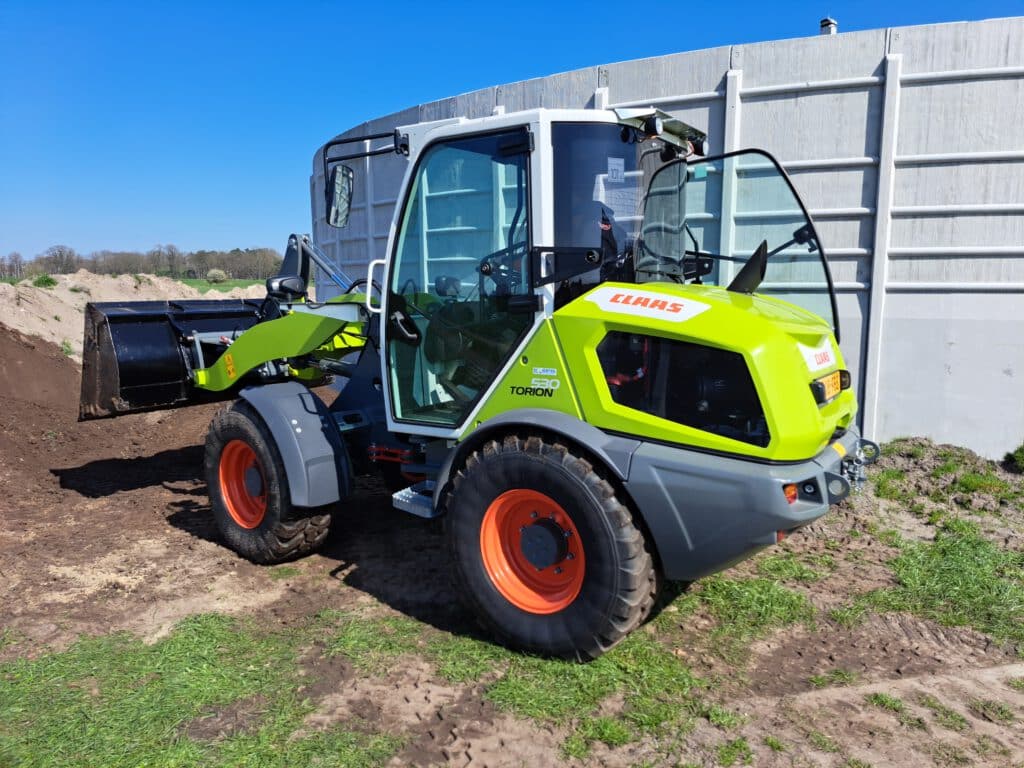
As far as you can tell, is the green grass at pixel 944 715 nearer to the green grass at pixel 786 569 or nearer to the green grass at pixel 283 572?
the green grass at pixel 786 569

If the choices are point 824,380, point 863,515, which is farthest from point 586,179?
point 863,515

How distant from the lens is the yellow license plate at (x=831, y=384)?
339cm

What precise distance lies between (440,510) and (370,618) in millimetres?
719

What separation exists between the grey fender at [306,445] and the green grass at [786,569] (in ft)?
8.39

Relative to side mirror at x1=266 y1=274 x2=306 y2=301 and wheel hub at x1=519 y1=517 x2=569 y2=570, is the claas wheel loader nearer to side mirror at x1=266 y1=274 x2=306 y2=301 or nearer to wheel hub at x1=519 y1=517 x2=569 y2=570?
wheel hub at x1=519 y1=517 x2=569 y2=570

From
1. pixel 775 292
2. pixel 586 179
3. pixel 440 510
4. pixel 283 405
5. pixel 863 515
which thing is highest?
pixel 586 179

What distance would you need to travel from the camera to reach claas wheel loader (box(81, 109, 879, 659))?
3.06 metres

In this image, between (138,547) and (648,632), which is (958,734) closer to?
(648,632)

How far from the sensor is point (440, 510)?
3.76m

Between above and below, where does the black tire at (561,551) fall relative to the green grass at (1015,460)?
above

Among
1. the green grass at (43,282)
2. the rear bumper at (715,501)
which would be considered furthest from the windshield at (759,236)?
the green grass at (43,282)

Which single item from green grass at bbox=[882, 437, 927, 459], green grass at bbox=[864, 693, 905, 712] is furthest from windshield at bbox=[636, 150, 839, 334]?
green grass at bbox=[882, 437, 927, 459]

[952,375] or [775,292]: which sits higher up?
[775,292]

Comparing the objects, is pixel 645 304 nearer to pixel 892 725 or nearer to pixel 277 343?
pixel 892 725
